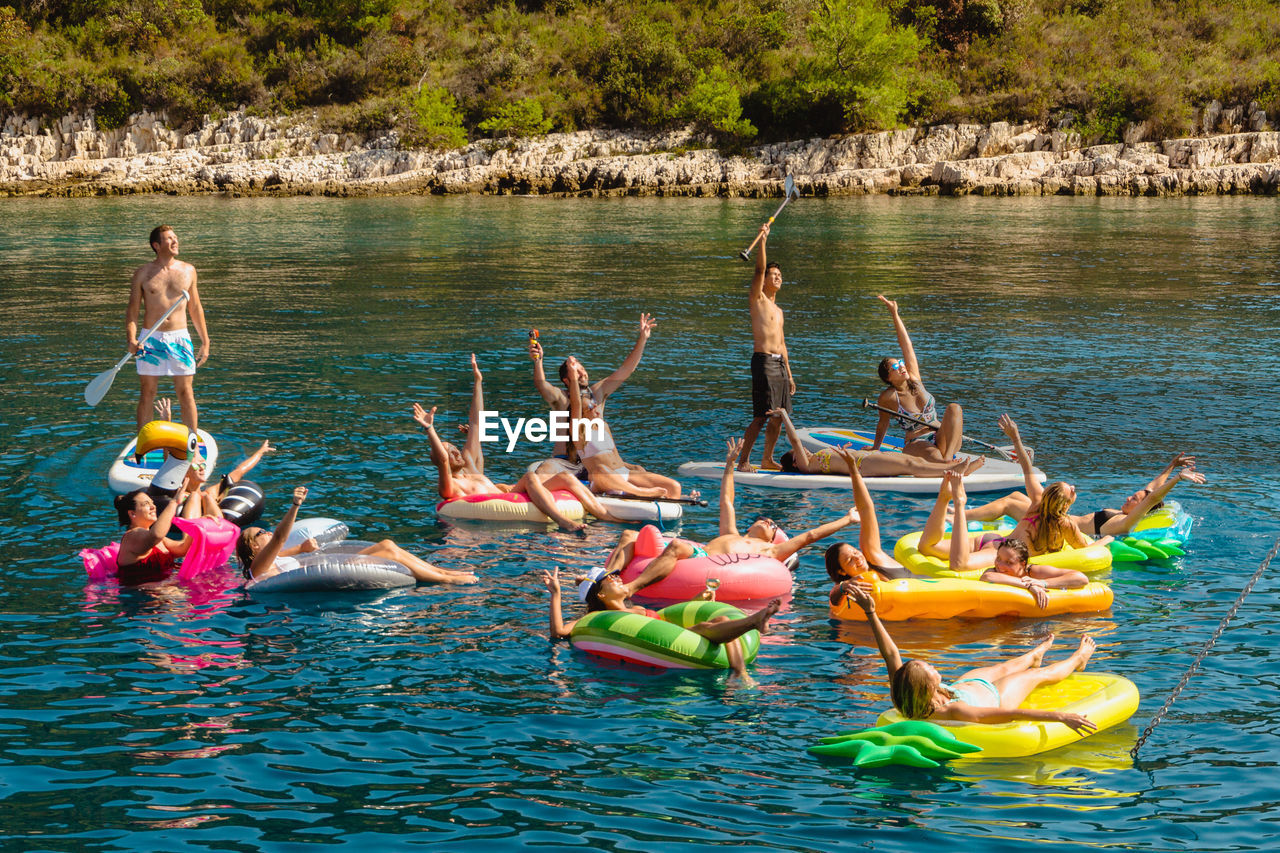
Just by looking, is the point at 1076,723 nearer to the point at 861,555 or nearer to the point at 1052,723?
the point at 1052,723

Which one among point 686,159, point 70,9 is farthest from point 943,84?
point 70,9

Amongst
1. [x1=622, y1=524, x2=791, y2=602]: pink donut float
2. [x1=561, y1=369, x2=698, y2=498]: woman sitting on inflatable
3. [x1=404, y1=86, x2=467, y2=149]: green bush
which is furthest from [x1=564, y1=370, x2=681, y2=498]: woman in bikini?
[x1=404, y1=86, x2=467, y2=149]: green bush

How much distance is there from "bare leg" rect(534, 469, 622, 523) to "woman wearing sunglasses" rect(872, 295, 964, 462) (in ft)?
10.7

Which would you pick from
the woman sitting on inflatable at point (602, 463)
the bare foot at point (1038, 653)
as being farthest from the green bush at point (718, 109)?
the bare foot at point (1038, 653)

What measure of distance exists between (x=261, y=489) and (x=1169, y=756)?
28.5 ft

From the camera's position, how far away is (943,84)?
63.0 m

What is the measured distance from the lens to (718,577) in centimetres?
934

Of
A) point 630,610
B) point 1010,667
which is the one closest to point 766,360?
point 630,610

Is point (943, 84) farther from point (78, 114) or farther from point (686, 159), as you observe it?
point (78, 114)

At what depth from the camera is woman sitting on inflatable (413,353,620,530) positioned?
11.4m

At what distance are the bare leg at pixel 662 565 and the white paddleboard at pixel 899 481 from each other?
3280 mm

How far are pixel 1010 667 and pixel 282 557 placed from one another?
5.71 m

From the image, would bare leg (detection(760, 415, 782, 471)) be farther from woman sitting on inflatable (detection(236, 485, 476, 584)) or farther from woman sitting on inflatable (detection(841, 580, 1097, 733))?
woman sitting on inflatable (detection(841, 580, 1097, 733))

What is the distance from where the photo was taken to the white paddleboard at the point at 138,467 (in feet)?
39.4
